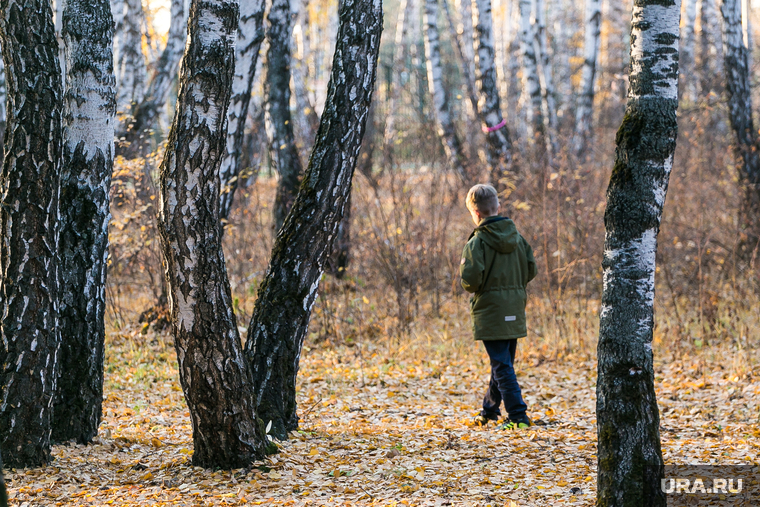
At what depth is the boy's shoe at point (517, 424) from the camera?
5059mm

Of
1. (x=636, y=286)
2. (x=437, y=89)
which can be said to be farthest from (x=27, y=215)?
(x=437, y=89)

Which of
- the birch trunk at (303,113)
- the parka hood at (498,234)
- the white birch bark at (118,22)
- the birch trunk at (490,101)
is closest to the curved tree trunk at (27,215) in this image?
the parka hood at (498,234)

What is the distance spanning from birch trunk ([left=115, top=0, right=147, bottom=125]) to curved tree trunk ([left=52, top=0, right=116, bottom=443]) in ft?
20.3

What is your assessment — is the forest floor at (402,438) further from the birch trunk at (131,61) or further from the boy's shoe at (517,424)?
the birch trunk at (131,61)

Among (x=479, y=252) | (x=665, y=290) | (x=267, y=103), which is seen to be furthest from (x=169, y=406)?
(x=665, y=290)

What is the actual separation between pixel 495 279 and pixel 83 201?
287 cm

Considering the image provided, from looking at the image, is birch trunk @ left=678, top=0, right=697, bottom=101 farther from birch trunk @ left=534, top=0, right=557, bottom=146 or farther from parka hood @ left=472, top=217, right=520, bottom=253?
parka hood @ left=472, top=217, right=520, bottom=253

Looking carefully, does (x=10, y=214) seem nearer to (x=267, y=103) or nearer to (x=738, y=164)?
(x=267, y=103)

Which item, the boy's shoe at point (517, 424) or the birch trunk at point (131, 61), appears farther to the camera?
the birch trunk at point (131, 61)

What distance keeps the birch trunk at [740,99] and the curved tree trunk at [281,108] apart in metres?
6.02

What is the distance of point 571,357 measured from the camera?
7.47 metres

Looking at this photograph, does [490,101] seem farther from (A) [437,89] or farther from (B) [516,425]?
(B) [516,425]

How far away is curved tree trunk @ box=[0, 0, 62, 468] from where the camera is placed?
3.85 metres

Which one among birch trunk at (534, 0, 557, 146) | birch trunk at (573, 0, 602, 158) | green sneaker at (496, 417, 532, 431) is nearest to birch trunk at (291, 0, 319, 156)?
birch trunk at (534, 0, 557, 146)
